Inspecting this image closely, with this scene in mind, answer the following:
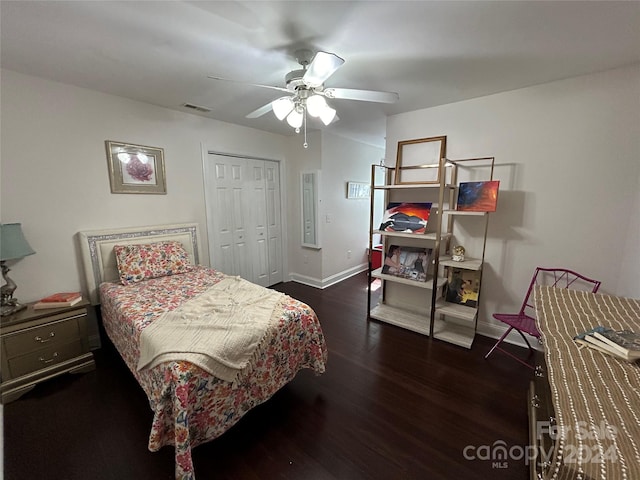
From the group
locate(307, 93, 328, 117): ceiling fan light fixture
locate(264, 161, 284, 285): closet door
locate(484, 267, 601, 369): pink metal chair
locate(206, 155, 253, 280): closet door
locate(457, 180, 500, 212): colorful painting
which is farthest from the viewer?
locate(264, 161, 284, 285): closet door

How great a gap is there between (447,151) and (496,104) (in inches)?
21.8

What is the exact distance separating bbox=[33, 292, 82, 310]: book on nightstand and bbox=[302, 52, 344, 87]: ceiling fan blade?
2.50 metres

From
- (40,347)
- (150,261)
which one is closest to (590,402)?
(150,261)

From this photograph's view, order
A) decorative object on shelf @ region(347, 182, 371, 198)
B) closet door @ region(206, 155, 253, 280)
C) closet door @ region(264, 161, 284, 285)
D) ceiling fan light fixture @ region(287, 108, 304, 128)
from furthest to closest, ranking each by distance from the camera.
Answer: decorative object on shelf @ region(347, 182, 371, 198), closet door @ region(264, 161, 284, 285), closet door @ region(206, 155, 253, 280), ceiling fan light fixture @ region(287, 108, 304, 128)

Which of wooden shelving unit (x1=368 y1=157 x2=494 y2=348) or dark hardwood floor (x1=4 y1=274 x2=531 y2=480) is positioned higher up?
wooden shelving unit (x1=368 y1=157 x2=494 y2=348)

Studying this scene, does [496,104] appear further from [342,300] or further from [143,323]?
[143,323]

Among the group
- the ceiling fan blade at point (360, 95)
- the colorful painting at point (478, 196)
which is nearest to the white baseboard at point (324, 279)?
the colorful painting at point (478, 196)

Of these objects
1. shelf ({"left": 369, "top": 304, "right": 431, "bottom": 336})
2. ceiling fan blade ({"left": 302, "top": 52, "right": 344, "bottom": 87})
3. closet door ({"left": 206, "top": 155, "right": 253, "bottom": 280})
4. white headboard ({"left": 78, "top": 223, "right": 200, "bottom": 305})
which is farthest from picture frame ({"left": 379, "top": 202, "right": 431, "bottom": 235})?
white headboard ({"left": 78, "top": 223, "right": 200, "bottom": 305})

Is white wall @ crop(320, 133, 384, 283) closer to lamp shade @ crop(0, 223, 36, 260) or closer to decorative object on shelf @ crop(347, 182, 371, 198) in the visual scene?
decorative object on shelf @ crop(347, 182, 371, 198)

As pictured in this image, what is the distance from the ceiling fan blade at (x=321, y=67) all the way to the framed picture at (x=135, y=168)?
6.87 feet

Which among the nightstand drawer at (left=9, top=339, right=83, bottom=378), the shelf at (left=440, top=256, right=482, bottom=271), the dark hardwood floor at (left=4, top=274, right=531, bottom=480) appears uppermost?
the shelf at (left=440, top=256, right=482, bottom=271)

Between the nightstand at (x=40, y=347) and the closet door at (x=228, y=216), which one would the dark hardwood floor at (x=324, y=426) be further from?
the closet door at (x=228, y=216)

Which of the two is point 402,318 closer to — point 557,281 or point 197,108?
point 557,281

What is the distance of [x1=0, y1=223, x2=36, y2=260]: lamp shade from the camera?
1.90 meters
